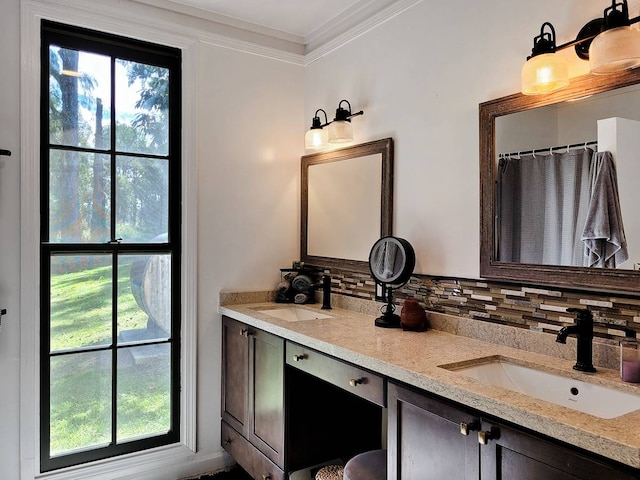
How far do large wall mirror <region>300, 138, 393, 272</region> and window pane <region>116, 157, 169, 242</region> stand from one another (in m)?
0.85

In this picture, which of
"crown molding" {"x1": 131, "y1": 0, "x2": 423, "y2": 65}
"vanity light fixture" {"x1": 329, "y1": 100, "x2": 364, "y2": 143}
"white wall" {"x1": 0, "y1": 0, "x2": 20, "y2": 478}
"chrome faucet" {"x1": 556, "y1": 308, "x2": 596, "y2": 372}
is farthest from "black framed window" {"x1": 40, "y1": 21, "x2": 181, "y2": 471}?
"chrome faucet" {"x1": 556, "y1": 308, "x2": 596, "y2": 372}

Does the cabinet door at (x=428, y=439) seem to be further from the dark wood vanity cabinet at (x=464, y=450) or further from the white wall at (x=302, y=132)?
the white wall at (x=302, y=132)

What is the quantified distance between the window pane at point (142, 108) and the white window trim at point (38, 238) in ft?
0.39

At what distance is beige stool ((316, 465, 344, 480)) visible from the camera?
88.2 inches

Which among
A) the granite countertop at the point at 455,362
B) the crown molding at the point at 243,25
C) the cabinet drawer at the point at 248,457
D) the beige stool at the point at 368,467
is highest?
the crown molding at the point at 243,25

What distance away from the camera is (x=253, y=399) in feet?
8.18

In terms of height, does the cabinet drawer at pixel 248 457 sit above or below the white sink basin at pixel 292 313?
below

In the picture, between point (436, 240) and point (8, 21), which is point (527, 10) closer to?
point (436, 240)

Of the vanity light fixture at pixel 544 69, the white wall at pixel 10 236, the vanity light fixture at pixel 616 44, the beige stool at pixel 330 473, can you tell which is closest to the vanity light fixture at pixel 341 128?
the vanity light fixture at pixel 544 69

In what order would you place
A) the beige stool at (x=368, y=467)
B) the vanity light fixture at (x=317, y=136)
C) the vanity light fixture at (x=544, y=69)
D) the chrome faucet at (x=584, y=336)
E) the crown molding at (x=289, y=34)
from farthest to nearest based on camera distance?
the vanity light fixture at (x=317, y=136) < the crown molding at (x=289, y=34) < the beige stool at (x=368, y=467) < the vanity light fixture at (x=544, y=69) < the chrome faucet at (x=584, y=336)

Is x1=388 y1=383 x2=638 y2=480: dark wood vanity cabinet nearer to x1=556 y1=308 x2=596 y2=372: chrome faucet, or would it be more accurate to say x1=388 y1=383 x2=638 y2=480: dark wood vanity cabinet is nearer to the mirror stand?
x1=556 y1=308 x2=596 y2=372: chrome faucet

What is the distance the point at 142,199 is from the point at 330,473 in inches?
66.2

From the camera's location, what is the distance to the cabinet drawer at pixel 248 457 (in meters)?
2.31

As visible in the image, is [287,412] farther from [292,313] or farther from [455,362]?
[455,362]
